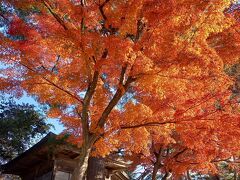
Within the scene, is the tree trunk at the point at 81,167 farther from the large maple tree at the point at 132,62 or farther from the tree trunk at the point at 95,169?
the tree trunk at the point at 95,169

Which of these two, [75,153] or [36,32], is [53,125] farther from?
[36,32]

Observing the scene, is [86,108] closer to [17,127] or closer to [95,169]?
[95,169]

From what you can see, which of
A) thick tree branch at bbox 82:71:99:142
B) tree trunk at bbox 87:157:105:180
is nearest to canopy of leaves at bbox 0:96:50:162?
tree trunk at bbox 87:157:105:180

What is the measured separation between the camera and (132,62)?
370 inches

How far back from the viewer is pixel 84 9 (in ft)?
34.0

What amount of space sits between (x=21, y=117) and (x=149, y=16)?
12245 mm

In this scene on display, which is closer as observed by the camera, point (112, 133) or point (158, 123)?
point (158, 123)

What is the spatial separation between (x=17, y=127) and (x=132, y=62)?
11.8 meters

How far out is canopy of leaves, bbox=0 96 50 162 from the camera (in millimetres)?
18844

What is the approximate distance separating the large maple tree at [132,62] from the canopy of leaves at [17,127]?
22.3ft

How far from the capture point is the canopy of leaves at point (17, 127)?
742 inches

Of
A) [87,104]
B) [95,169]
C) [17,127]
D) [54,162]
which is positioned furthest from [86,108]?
[17,127]

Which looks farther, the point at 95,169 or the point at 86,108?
the point at 95,169

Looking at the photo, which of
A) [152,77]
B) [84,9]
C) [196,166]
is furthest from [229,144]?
[84,9]
